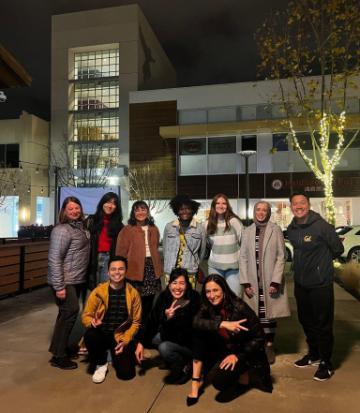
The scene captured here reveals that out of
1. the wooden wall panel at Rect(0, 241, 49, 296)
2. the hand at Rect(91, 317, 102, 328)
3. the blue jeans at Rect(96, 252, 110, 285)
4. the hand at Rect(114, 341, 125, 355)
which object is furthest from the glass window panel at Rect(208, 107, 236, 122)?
the hand at Rect(114, 341, 125, 355)

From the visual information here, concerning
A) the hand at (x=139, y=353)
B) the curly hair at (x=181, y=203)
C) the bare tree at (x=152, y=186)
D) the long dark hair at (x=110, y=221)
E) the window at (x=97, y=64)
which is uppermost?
the window at (x=97, y=64)

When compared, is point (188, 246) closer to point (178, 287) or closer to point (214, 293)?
point (178, 287)

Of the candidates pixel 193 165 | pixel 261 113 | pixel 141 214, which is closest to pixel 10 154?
pixel 193 165

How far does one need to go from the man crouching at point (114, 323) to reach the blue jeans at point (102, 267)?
0.63 m

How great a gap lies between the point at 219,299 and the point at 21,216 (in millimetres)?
32861

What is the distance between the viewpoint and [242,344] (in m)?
3.78

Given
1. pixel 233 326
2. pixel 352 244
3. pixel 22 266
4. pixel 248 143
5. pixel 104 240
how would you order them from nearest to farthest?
pixel 233 326 < pixel 104 240 < pixel 22 266 < pixel 352 244 < pixel 248 143

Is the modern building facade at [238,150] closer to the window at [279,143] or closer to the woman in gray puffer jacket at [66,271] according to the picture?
the window at [279,143]

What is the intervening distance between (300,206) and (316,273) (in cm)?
68

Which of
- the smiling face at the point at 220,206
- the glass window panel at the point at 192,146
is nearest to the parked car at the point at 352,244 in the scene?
the smiling face at the point at 220,206

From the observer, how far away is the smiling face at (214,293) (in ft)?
12.8

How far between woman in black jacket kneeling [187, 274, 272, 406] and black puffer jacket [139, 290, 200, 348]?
0.30 metres

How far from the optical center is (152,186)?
96.2ft

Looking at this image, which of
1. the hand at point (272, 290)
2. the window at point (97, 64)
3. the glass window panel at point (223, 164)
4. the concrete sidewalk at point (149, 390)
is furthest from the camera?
the window at point (97, 64)
